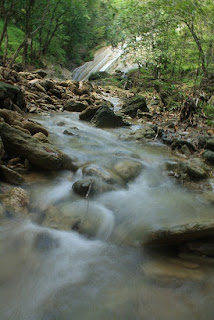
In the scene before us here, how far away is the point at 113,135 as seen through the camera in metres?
7.46

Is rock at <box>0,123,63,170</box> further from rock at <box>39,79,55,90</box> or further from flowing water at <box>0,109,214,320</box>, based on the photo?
rock at <box>39,79,55,90</box>

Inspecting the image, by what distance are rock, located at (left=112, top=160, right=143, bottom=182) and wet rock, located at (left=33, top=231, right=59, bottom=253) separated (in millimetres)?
1897

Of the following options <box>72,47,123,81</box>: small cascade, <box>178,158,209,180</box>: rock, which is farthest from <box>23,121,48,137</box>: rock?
<box>72,47,123,81</box>: small cascade

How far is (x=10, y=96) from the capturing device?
287 inches

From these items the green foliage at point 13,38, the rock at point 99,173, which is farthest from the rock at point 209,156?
the green foliage at point 13,38

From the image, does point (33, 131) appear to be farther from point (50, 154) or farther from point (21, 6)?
point (21, 6)

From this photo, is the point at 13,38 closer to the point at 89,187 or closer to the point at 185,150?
the point at 185,150

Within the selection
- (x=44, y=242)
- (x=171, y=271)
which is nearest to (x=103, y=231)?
(x=44, y=242)

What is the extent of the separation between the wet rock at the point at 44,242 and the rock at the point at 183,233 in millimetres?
1010

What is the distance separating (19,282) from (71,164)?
263 cm

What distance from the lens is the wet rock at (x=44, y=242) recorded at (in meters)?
2.72

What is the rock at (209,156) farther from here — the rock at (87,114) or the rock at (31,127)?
the rock at (87,114)

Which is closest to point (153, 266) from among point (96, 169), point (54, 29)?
point (96, 169)

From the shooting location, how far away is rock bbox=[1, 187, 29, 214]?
3.17m
